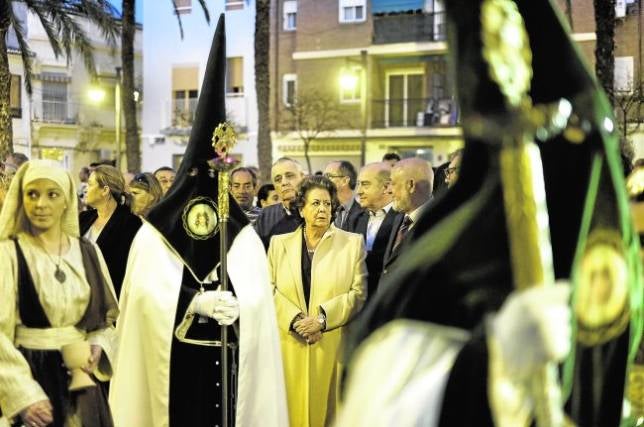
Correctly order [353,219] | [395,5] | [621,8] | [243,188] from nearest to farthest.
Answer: [353,219]
[243,188]
[621,8]
[395,5]

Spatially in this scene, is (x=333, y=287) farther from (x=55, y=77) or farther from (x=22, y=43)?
(x=55, y=77)

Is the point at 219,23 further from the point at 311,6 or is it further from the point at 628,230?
the point at 311,6

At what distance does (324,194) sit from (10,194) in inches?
95.9

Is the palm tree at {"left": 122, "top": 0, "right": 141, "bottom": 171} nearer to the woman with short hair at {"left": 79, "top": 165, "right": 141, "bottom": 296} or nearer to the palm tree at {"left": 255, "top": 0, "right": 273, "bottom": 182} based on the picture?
the palm tree at {"left": 255, "top": 0, "right": 273, "bottom": 182}

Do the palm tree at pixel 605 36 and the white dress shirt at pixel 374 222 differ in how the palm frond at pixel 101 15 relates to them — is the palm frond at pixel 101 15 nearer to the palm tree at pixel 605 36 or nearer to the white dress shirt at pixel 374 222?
the palm tree at pixel 605 36

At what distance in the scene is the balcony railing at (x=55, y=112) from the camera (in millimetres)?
38719

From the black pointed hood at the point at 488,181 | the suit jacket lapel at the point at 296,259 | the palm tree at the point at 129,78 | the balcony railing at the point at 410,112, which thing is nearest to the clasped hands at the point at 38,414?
the suit jacket lapel at the point at 296,259

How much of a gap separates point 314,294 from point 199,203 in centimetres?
120

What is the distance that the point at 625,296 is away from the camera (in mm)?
2221

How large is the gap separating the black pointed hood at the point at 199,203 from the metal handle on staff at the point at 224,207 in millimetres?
80

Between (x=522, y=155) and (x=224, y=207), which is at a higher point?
(x=522, y=155)

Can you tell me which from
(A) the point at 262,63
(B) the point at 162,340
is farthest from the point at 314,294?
(A) the point at 262,63

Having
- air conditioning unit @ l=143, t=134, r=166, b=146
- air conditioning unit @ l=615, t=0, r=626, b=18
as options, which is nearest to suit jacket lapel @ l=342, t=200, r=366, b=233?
air conditioning unit @ l=615, t=0, r=626, b=18

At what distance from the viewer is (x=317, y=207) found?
6504 millimetres
